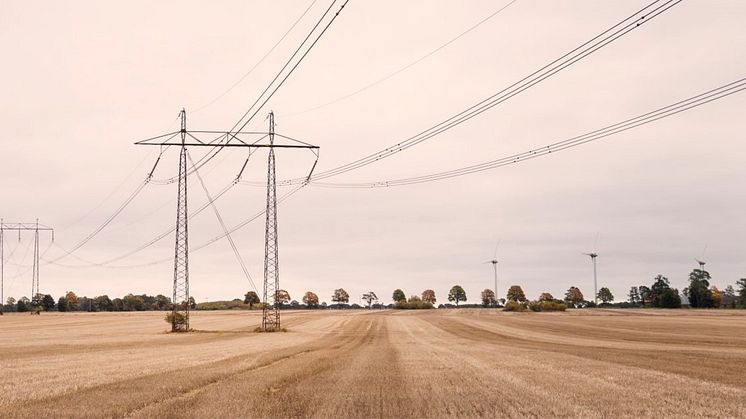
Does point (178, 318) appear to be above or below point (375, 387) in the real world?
above

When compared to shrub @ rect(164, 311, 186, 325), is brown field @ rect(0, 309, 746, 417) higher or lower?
lower

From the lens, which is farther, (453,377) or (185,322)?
(185,322)

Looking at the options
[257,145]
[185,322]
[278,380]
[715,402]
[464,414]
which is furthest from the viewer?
[185,322]

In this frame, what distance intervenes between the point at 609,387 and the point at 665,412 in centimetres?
536

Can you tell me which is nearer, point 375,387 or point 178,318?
point 375,387

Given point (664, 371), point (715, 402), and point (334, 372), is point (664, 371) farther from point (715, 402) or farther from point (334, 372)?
point (334, 372)

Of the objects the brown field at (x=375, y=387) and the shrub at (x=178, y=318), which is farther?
the shrub at (x=178, y=318)

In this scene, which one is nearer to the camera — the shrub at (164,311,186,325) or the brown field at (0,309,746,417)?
the brown field at (0,309,746,417)

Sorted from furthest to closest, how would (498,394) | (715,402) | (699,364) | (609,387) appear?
(699,364)
(609,387)
(498,394)
(715,402)

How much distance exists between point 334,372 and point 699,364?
17.9 meters

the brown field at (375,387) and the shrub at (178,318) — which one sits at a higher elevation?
the shrub at (178,318)

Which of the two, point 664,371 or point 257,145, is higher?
point 257,145

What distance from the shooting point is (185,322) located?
308 feet

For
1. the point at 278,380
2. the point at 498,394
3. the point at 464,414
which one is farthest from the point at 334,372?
the point at 464,414
